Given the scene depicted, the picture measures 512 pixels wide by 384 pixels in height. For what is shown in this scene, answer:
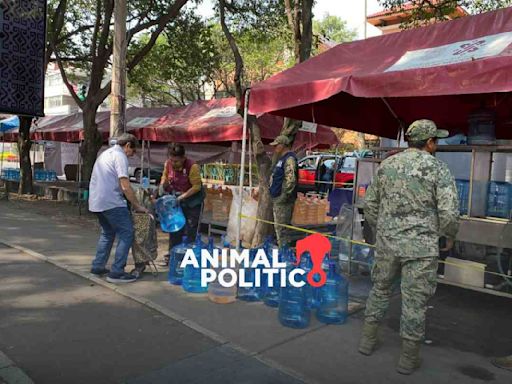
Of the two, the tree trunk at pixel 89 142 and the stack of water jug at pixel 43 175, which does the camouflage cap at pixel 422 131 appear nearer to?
the tree trunk at pixel 89 142

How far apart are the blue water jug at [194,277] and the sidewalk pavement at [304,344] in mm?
113

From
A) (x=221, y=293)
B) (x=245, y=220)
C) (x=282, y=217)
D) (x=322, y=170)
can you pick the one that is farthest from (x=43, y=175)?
(x=221, y=293)

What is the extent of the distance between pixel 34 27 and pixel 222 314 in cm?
522

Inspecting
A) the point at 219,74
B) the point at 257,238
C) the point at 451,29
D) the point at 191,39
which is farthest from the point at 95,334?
the point at 219,74

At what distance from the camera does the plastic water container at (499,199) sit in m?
4.83

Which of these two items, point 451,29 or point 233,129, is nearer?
point 451,29

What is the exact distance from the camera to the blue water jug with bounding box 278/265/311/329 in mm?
4418

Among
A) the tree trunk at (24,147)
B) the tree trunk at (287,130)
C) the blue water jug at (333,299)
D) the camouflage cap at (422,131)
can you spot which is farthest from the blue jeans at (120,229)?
the tree trunk at (24,147)

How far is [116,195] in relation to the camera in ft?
17.8

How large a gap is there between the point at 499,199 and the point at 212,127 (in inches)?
293

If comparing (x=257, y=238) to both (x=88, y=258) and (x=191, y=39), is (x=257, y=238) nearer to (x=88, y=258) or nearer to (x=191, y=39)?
(x=88, y=258)

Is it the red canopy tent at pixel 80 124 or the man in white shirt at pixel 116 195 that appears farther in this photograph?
the red canopy tent at pixel 80 124

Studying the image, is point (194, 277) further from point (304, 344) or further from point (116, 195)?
point (304, 344)

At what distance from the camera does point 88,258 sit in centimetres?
682
